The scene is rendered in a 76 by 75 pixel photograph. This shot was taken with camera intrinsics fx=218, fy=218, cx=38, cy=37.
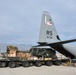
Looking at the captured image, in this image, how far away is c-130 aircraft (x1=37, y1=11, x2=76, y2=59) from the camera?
106ft

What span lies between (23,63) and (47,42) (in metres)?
4.91

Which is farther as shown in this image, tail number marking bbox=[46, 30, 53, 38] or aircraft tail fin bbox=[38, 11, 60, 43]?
tail number marking bbox=[46, 30, 53, 38]

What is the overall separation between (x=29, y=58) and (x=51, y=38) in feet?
16.1

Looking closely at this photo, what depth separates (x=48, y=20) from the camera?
34375 millimetres

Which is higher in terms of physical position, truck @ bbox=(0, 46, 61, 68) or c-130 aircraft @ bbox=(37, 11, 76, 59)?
c-130 aircraft @ bbox=(37, 11, 76, 59)

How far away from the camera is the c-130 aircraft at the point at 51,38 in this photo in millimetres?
32281

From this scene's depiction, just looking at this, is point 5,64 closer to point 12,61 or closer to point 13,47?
point 12,61

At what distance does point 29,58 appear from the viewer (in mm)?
31891

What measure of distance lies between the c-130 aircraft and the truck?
166 centimetres
